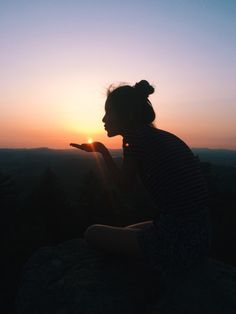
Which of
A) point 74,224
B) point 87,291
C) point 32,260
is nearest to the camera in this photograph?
point 87,291

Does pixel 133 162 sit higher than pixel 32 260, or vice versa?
pixel 133 162

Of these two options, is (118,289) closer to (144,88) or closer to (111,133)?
(111,133)

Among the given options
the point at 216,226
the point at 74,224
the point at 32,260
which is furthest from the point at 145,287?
the point at 216,226

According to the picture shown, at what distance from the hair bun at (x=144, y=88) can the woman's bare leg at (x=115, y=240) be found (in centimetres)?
184

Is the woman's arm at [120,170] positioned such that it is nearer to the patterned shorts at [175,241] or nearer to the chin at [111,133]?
the chin at [111,133]

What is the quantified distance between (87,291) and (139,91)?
2.85 meters

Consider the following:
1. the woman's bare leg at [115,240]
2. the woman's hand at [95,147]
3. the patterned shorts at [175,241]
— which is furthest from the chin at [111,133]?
the woman's bare leg at [115,240]

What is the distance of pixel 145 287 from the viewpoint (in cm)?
471

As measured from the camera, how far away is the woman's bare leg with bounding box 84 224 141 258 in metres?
4.81

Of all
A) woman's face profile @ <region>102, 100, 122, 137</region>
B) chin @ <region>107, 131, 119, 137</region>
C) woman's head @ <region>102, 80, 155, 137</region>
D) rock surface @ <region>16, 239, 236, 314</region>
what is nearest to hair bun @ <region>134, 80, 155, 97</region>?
woman's head @ <region>102, 80, 155, 137</region>

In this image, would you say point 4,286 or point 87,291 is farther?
point 4,286

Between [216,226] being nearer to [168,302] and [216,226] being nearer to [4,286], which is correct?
[4,286]

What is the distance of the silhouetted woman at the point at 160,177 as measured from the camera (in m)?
4.21

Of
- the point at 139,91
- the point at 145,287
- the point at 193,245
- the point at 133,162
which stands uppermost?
the point at 139,91
